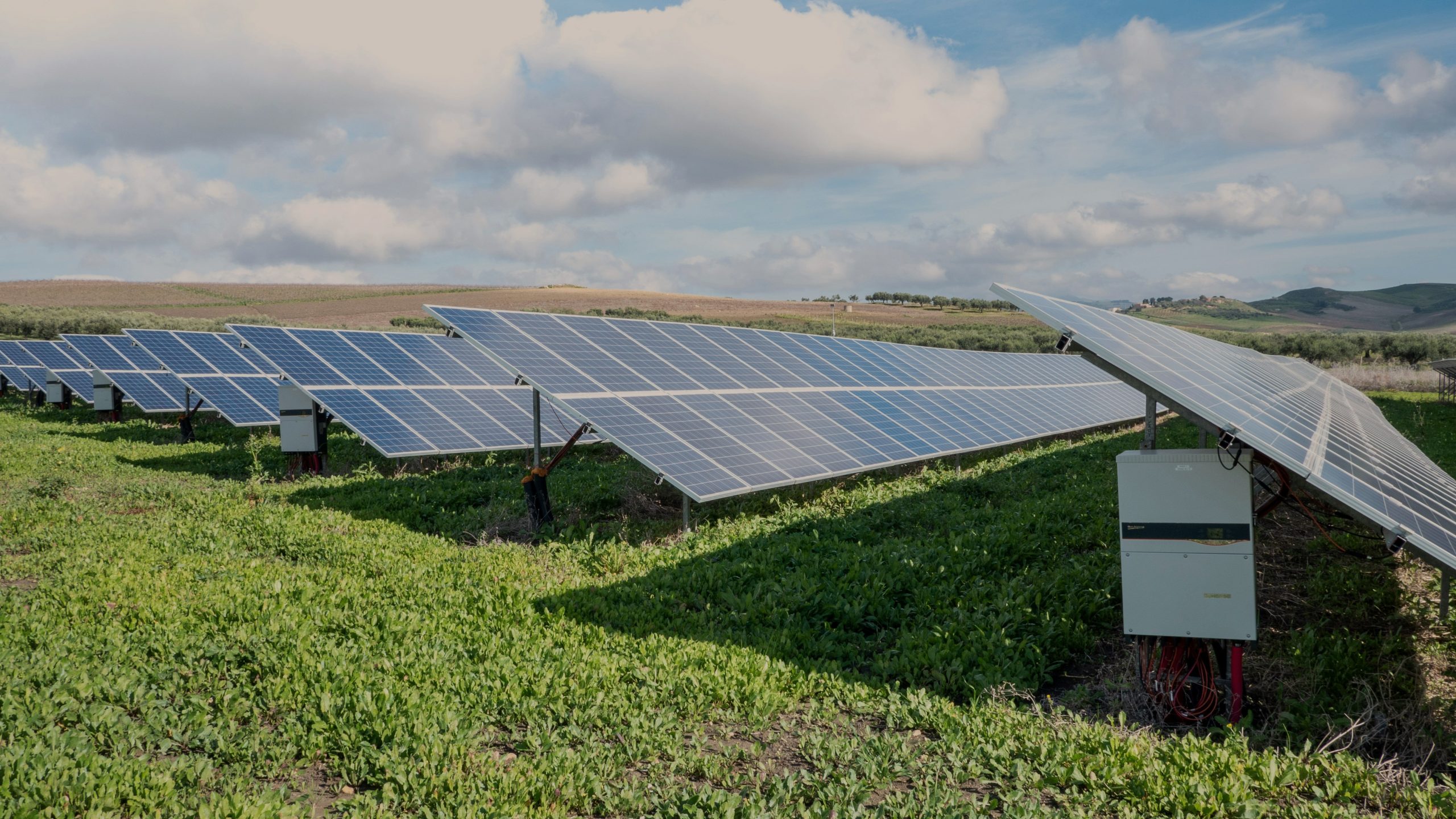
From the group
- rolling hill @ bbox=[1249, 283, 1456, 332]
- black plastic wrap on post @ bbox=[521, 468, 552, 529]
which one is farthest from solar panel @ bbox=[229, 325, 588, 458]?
rolling hill @ bbox=[1249, 283, 1456, 332]

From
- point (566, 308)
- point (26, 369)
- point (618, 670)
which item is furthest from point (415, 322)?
point (618, 670)

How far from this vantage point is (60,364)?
32.4 m

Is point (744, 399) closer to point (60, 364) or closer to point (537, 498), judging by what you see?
point (537, 498)

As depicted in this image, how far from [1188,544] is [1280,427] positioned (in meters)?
2.01

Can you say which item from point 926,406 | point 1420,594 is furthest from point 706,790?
point 926,406

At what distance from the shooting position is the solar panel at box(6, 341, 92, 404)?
30078 mm

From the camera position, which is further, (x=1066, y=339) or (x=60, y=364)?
(x=60, y=364)

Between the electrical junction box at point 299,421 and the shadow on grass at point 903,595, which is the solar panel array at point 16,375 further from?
the shadow on grass at point 903,595

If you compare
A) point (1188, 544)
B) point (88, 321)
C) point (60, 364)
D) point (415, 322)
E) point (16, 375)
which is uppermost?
point (88, 321)

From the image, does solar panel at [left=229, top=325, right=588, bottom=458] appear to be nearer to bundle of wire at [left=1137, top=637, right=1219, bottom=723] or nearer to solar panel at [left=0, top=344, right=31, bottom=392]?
bundle of wire at [left=1137, top=637, right=1219, bottom=723]

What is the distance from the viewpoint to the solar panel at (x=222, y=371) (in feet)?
69.6

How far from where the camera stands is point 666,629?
299 inches

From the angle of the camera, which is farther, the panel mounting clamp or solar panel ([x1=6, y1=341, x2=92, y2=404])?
solar panel ([x1=6, y1=341, x2=92, y2=404])

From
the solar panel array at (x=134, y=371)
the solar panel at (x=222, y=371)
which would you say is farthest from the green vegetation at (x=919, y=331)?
the solar panel at (x=222, y=371)
